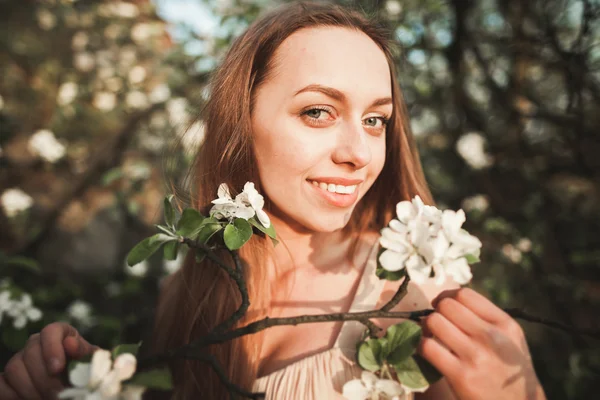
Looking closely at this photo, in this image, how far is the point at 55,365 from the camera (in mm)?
845

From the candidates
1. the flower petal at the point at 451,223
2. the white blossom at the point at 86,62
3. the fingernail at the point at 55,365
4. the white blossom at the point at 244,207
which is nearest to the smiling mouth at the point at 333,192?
the white blossom at the point at 244,207

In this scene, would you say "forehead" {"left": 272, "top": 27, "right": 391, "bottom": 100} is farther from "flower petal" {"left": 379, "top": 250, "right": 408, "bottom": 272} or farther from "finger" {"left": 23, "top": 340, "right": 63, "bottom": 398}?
"finger" {"left": 23, "top": 340, "right": 63, "bottom": 398}

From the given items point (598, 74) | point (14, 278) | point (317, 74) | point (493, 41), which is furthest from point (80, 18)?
point (598, 74)

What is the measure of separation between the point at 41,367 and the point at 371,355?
69 centimetres

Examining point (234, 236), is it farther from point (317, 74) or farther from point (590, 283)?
point (590, 283)

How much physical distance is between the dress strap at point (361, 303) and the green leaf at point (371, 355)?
0.28m

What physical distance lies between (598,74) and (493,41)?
70cm

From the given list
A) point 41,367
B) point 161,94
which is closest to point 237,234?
point 41,367

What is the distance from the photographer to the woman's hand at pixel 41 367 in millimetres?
851

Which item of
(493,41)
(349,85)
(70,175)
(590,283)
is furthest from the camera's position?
(70,175)

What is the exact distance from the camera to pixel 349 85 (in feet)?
3.71

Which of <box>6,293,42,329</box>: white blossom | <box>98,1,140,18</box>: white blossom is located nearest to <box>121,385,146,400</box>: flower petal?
<box>6,293,42,329</box>: white blossom

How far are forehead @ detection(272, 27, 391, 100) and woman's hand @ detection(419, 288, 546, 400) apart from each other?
0.64 metres

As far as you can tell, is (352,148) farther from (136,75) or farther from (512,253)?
(136,75)
